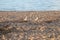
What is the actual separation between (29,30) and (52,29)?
0.33m

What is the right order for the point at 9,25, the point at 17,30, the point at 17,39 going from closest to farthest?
the point at 17,39 < the point at 17,30 < the point at 9,25

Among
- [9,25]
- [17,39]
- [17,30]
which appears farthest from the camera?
[9,25]

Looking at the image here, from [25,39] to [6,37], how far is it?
263 millimetres

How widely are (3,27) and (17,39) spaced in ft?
1.63

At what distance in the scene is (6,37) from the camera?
10.3 ft

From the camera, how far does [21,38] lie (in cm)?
312

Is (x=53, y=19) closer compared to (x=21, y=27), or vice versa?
(x=21, y=27)

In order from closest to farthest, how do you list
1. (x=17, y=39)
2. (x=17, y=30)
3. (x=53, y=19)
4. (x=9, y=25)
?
(x=17, y=39) < (x=17, y=30) < (x=9, y=25) < (x=53, y=19)

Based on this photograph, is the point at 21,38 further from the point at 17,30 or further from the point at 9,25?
the point at 9,25

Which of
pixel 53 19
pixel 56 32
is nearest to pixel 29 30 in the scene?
pixel 56 32

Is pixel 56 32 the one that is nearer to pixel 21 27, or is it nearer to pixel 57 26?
pixel 57 26

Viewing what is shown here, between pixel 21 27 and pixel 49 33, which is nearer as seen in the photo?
pixel 49 33

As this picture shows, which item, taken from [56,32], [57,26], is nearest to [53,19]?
[57,26]

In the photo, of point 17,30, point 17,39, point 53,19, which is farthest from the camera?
point 53,19
